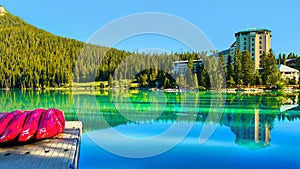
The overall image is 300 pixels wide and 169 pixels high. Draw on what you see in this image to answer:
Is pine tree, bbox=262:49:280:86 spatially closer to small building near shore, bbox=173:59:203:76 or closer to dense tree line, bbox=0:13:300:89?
dense tree line, bbox=0:13:300:89

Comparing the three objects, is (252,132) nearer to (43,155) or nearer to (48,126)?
(48,126)

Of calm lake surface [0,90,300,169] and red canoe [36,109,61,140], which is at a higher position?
red canoe [36,109,61,140]

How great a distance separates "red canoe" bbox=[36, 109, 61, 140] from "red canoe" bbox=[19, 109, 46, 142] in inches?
3.6

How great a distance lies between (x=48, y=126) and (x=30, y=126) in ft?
1.24

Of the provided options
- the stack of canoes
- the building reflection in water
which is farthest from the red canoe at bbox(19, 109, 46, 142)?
the building reflection in water

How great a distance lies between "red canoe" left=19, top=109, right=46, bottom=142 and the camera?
5.92 meters

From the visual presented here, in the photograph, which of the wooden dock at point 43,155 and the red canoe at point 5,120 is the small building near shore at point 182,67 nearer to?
the wooden dock at point 43,155

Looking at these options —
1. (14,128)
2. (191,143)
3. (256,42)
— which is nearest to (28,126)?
(14,128)

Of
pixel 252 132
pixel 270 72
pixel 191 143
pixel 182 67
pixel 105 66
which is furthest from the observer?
pixel 105 66

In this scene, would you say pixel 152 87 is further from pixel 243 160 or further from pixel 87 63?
pixel 243 160

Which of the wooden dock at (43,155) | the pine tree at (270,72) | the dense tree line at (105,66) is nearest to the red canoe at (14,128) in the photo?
the wooden dock at (43,155)

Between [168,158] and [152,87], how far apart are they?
134ft

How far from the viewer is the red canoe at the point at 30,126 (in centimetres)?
592

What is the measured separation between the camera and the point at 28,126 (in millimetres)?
6047
